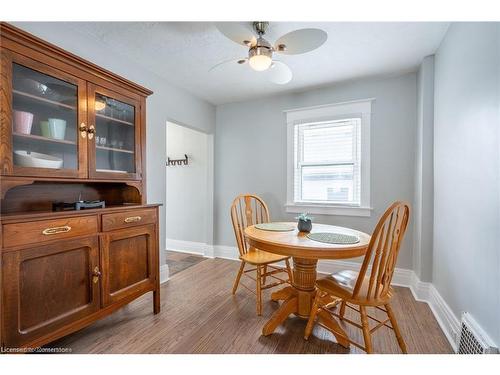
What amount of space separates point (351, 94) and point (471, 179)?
5.87 feet

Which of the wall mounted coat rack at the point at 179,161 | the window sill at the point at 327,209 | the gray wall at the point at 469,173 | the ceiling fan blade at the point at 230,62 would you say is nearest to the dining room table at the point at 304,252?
the gray wall at the point at 469,173

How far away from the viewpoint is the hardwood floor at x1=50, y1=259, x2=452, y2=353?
1599 mm

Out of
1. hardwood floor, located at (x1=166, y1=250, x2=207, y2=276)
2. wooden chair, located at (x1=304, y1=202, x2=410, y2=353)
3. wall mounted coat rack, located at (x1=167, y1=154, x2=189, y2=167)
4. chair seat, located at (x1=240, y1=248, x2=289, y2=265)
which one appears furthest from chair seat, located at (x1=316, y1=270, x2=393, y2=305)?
wall mounted coat rack, located at (x1=167, y1=154, x2=189, y2=167)


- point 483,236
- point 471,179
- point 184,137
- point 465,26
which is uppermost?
point 465,26

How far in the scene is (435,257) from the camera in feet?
7.14

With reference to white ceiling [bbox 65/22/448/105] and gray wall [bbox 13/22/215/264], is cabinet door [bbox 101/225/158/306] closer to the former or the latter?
gray wall [bbox 13/22/215/264]

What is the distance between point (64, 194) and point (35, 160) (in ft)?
1.64

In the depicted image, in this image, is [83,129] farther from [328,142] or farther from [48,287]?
[328,142]

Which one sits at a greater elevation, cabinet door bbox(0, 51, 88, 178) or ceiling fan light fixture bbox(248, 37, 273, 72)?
ceiling fan light fixture bbox(248, 37, 273, 72)

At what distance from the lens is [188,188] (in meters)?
4.01

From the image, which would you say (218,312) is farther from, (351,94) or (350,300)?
(351,94)

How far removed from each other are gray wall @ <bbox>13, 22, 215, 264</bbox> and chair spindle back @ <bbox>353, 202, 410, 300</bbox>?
7.21 ft

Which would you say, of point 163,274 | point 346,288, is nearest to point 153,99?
point 163,274
